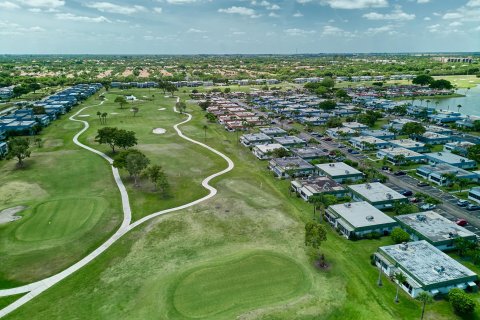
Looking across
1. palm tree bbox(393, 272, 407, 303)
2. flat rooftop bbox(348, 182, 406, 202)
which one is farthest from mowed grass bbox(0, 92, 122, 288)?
flat rooftop bbox(348, 182, 406, 202)

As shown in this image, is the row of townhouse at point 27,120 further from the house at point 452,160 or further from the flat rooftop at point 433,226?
the house at point 452,160

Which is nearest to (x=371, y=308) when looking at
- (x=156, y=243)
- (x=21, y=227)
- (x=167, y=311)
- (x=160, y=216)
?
(x=167, y=311)

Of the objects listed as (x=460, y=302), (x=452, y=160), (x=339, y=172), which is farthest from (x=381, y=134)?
(x=460, y=302)

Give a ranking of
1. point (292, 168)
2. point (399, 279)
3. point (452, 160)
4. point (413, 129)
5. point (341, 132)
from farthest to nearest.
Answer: point (341, 132) < point (413, 129) < point (452, 160) < point (292, 168) < point (399, 279)

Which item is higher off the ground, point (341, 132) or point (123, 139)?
point (123, 139)

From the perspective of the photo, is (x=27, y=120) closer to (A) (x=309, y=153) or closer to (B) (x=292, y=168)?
(B) (x=292, y=168)

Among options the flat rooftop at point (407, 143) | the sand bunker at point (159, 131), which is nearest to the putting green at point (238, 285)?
the flat rooftop at point (407, 143)
